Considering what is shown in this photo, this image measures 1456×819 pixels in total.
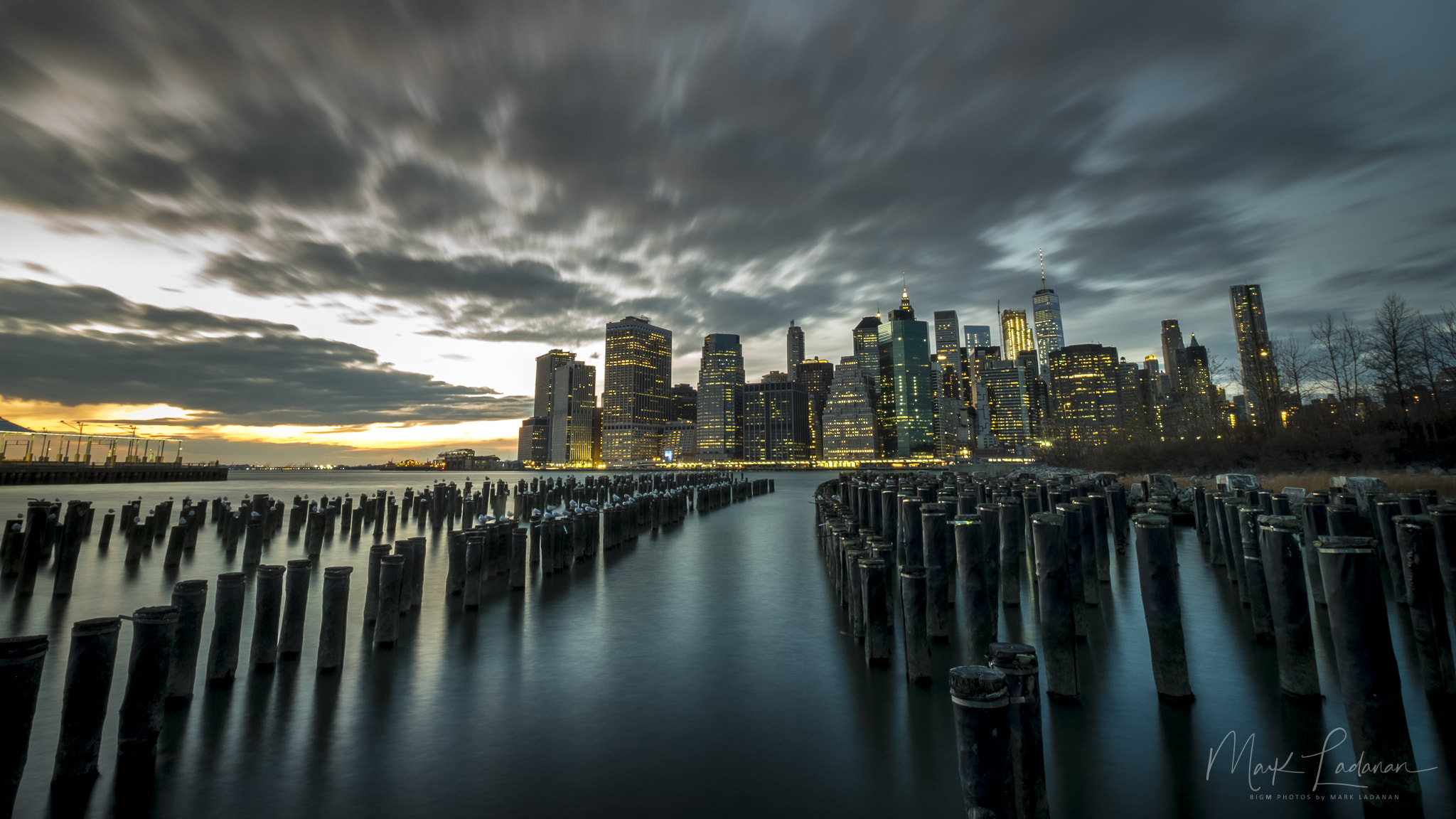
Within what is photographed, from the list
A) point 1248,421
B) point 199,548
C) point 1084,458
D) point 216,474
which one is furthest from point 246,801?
point 216,474

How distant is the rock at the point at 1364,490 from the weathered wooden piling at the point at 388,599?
68.6 feet

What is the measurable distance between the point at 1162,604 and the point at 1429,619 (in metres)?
2.84

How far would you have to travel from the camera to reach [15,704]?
4.86 meters

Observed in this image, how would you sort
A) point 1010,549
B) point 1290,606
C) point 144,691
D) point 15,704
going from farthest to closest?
point 1010,549 → point 1290,606 → point 144,691 → point 15,704

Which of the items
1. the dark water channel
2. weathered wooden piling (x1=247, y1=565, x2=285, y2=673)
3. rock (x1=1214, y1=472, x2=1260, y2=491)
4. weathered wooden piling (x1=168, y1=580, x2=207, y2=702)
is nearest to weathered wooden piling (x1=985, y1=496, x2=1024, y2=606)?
the dark water channel

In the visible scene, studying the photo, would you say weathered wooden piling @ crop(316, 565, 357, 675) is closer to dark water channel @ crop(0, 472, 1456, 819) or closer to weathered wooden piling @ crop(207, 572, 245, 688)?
dark water channel @ crop(0, 472, 1456, 819)

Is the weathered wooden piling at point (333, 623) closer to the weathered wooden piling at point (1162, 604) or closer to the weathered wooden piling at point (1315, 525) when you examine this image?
the weathered wooden piling at point (1162, 604)

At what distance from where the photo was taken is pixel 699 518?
121 feet

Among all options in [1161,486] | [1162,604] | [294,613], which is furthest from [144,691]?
[1161,486]

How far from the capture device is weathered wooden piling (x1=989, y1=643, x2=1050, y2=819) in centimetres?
429

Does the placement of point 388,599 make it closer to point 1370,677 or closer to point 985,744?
point 985,744

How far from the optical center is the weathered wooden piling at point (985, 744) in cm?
379

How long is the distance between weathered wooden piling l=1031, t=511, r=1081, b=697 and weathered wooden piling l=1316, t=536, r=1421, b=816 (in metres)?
2.42

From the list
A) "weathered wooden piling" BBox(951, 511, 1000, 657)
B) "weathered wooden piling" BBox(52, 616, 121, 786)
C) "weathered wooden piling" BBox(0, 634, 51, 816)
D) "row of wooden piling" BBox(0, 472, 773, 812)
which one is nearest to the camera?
"weathered wooden piling" BBox(0, 634, 51, 816)
